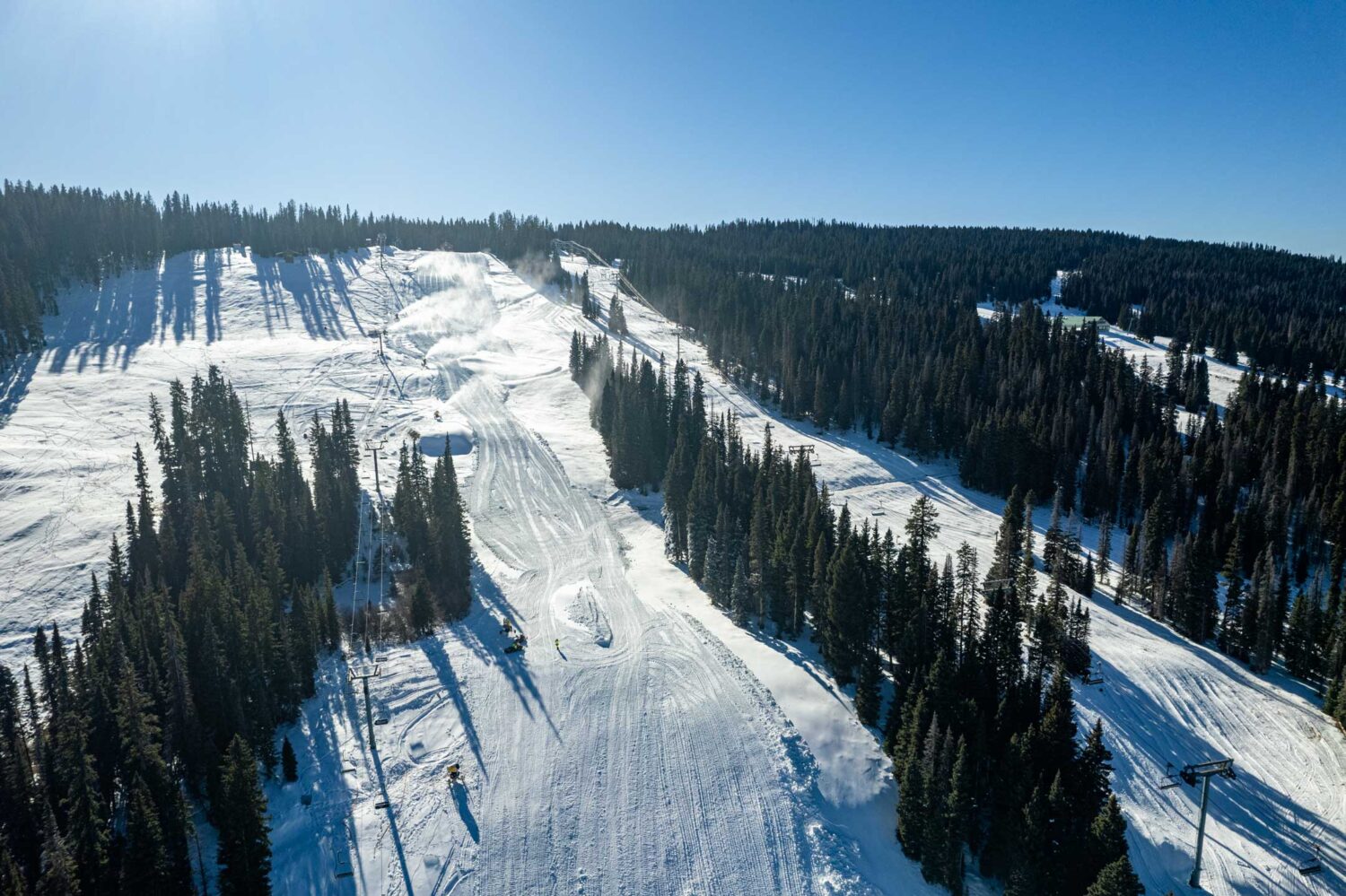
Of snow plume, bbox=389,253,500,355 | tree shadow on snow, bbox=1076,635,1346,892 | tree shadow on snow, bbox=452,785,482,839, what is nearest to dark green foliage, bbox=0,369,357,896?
tree shadow on snow, bbox=452,785,482,839

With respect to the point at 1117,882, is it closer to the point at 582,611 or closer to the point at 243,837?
the point at 582,611

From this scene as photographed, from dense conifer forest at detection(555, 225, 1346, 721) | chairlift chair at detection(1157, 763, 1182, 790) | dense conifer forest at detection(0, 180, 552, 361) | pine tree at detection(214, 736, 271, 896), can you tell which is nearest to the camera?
pine tree at detection(214, 736, 271, 896)

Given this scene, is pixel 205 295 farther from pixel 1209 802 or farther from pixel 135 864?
pixel 1209 802

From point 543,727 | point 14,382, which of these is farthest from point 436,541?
point 14,382

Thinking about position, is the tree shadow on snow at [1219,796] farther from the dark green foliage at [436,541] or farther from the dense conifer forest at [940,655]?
the dark green foliage at [436,541]

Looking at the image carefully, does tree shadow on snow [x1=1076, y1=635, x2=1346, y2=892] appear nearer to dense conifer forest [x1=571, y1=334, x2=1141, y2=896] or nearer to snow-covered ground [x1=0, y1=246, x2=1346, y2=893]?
snow-covered ground [x1=0, y1=246, x2=1346, y2=893]

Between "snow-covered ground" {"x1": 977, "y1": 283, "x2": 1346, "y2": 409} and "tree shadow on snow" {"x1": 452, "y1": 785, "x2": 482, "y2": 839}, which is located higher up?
"snow-covered ground" {"x1": 977, "y1": 283, "x2": 1346, "y2": 409}
